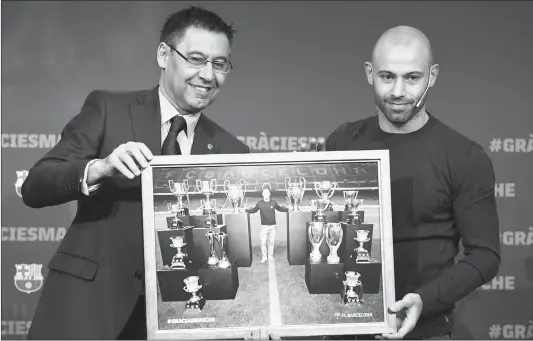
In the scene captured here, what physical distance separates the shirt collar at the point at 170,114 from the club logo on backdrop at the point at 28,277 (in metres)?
1.77

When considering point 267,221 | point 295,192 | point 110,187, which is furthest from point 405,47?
point 110,187

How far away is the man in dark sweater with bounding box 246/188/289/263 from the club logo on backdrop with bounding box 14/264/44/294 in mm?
2090

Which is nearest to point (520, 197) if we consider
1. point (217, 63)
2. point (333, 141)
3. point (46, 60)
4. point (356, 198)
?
point (333, 141)

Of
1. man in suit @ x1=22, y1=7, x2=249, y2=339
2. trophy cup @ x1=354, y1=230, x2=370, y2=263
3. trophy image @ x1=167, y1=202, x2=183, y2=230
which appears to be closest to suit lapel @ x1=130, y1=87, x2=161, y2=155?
man in suit @ x1=22, y1=7, x2=249, y2=339

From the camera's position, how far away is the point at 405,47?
1.83 m

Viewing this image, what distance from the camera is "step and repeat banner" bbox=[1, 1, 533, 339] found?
315 cm

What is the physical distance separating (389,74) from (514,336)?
2.14 m

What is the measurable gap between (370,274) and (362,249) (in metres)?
0.08

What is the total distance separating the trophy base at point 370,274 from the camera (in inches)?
65.7

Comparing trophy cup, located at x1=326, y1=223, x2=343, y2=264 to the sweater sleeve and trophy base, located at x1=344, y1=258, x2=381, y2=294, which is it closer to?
trophy base, located at x1=344, y1=258, x2=381, y2=294

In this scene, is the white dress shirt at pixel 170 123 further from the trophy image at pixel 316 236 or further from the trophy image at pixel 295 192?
the trophy image at pixel 316 236

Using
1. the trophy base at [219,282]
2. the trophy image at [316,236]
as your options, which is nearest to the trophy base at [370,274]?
the trophy image at [316,236]

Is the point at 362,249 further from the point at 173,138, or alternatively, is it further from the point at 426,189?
the point at 173,138

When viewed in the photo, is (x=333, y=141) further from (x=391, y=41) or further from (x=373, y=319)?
(x=373, y=319)
